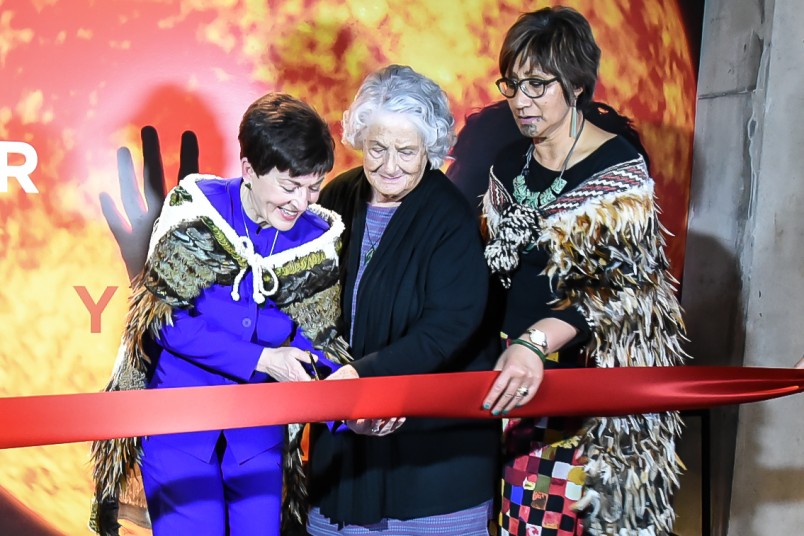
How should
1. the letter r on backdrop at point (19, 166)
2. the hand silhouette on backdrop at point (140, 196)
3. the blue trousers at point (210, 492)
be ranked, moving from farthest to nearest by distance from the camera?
the hand silhouette on backdrop at point (140, 196) → the letter r on backdrop at point (19, 166) → the blue trousers at point (210, 492)

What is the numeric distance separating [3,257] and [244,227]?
953 millimetres

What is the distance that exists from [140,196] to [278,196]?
807 mm

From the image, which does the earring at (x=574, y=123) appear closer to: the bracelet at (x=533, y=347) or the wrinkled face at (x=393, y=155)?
the wrinkled face at (x=393, y=155)

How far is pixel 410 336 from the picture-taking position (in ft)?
7.27

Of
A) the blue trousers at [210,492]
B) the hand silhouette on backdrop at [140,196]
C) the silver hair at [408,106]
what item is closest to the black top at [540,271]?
the silver hair at [408,106]

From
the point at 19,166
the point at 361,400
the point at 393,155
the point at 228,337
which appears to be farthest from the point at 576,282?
the point at 19,166

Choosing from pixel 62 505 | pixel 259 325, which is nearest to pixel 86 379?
pixel 62 505

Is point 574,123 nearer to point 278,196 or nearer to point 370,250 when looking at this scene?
point 370,250

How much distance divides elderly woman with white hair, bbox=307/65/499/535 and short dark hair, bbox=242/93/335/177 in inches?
8.4

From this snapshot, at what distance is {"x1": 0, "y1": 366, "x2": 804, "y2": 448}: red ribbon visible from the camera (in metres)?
1.81

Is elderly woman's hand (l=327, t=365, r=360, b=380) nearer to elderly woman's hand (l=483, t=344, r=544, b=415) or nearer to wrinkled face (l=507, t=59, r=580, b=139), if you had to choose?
elderly woman's hand (l=483, t=344, r=544, b=415)

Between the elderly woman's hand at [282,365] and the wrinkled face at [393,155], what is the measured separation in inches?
20.5

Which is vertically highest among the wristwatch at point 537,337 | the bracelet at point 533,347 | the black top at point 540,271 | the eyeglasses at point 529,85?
the eyeglasses at point 529,85

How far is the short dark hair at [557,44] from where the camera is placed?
2367 millimetres
